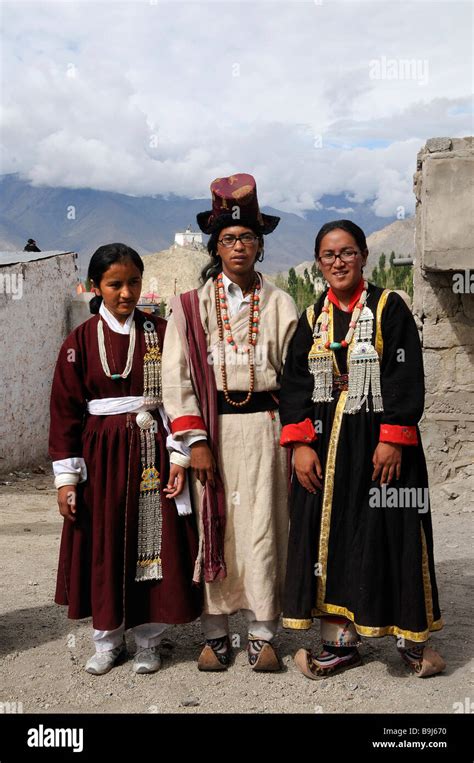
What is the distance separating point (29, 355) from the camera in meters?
9.96

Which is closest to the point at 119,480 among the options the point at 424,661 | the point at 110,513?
the point at 110,513

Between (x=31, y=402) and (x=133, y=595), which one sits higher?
(x=31, y=402)

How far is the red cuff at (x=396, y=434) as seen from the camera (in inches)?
127

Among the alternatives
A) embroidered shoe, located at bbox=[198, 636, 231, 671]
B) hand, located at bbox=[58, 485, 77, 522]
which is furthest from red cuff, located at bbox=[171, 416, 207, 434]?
embroidered shoe, located at bbox=[198, 636, 231, 671]

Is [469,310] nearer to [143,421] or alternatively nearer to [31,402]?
[143,421]

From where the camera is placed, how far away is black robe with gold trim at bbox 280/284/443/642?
3.23 metres

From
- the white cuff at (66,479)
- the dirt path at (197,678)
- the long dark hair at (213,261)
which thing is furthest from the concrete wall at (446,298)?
the white cuff at (66,479)

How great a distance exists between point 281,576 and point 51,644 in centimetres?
131

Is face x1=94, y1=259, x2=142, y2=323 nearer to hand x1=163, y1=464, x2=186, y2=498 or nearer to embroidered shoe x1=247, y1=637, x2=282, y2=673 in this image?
hand x1=163, y1=464, x2=186, y2=498

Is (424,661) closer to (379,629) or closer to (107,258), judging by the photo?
(379,629)

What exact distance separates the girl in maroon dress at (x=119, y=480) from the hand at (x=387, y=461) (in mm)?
838

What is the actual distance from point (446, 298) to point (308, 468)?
449 cm
